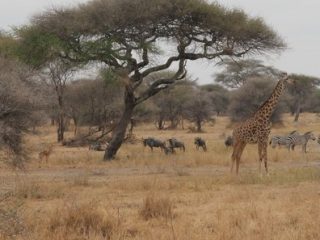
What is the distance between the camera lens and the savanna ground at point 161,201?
26.8 feet

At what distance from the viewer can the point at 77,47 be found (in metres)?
20.8

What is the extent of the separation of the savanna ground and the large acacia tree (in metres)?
3.47

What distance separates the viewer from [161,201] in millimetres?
10023

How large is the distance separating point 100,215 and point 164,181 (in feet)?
18.6

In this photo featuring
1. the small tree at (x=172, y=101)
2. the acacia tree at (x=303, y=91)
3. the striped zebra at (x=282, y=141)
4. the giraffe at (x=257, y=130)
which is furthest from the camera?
the acacia tree at (x=303, y=91)

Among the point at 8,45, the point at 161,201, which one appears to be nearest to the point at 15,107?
the point at 161,201

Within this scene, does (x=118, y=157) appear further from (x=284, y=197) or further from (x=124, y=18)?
(x=284, y=197)

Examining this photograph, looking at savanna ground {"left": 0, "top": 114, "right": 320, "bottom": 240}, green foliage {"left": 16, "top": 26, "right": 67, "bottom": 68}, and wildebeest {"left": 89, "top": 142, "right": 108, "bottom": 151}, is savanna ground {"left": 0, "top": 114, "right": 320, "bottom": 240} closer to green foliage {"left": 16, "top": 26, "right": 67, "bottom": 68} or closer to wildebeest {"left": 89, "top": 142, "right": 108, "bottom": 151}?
green foliage {"left": 16, "top": 26, "right": 67, "bottom": 68}

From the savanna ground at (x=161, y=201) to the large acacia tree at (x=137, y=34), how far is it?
3474 mm

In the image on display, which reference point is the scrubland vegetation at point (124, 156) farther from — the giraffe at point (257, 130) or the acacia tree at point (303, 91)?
the acacia tree at point (303, 91)

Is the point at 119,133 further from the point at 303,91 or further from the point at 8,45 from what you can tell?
the point at 303,91

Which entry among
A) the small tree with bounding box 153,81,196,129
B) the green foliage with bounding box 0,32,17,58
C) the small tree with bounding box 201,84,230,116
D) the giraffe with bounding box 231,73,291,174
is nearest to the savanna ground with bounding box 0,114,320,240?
the giraffe with bounding box 231,73,291,174

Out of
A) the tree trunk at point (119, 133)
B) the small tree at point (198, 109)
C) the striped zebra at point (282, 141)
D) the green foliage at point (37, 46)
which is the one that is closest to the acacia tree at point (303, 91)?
the small tree at point (198, 109)

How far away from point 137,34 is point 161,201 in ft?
37.6
